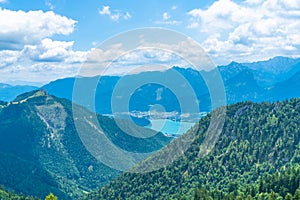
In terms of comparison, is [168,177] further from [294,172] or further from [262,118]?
[294,172]

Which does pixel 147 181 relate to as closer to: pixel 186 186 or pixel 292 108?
pixel 186 186

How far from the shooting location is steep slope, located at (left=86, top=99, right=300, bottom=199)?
124562mm

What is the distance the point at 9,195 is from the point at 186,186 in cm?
8701

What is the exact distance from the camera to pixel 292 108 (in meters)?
145

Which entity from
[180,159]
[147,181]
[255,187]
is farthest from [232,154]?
[255,187]

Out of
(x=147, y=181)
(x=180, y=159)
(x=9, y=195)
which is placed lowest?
(x=9, y=195)

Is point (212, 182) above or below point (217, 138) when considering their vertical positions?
below

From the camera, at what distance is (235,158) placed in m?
136

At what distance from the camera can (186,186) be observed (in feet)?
444

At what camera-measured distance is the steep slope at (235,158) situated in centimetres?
12456

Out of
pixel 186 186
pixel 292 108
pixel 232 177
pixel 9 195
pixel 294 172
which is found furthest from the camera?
pixel 9 195

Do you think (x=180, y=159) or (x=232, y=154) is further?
(x=180, y=159)

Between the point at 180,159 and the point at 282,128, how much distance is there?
40480 mm

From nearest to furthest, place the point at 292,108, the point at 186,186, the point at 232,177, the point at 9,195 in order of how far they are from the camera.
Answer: the point at 232,177 → the point at 186,186 → the point at 292,108 → the point at 9,195
